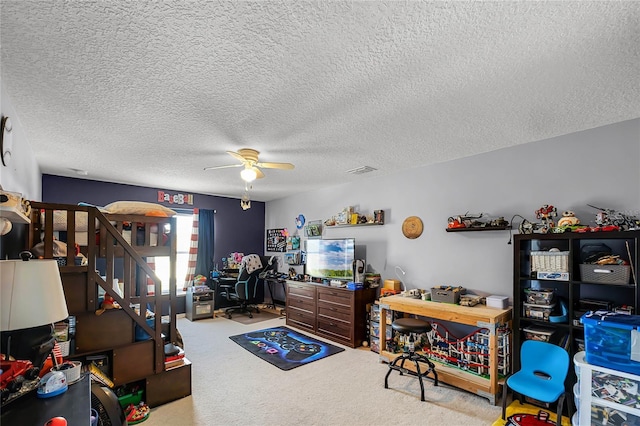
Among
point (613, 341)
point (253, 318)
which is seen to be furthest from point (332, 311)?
point (613, 341)

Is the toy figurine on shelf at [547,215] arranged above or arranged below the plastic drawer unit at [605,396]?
above

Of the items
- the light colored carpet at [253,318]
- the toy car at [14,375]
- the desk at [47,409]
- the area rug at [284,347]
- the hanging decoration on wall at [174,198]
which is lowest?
the light colored carpet at [253,318]

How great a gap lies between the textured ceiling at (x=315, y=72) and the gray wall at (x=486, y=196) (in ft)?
0.74

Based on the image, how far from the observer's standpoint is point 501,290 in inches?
131

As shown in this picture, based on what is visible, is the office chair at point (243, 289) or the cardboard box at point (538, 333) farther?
the office chair at point (243, 289)

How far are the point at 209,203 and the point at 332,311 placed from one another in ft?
11.6

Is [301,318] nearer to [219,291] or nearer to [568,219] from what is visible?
[219,291]

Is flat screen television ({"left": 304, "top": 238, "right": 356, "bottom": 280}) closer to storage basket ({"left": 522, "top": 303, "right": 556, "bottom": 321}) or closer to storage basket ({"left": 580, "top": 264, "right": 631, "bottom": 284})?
storage basket ({"left": 522, "top": 303, "right": 556, "bottom": 321})

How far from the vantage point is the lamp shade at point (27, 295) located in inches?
53.8

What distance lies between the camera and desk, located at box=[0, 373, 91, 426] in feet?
4.05

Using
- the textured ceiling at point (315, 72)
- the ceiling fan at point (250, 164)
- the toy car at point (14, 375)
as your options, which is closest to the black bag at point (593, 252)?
the textured ceiling at point (315, 72)

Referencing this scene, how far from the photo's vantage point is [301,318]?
16.8 feet

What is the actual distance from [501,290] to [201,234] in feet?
17.3

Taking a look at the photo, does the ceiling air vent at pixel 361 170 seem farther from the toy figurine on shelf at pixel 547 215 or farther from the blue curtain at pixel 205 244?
the blue curtain at pixel 205 244
